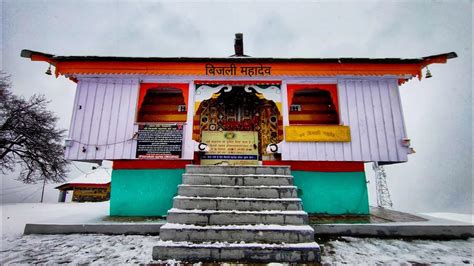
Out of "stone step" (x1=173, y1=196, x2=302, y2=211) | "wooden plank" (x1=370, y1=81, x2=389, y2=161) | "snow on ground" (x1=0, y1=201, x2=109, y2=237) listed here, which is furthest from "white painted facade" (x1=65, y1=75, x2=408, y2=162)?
"stone step" (x1=173, y1=196, x2=302, y2=211)

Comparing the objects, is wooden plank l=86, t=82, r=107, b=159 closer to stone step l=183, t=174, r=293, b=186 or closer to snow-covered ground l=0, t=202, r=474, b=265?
snow-covered ground l=0, t=202, r=474, b=265

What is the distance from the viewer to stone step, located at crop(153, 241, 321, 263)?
3.36 m

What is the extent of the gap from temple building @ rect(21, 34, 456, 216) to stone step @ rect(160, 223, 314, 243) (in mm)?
3199

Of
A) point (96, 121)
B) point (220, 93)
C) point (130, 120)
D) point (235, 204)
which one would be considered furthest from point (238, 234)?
point (96, 121)

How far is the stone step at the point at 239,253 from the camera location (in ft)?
11.0

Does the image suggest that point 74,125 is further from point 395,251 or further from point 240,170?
point 395,251

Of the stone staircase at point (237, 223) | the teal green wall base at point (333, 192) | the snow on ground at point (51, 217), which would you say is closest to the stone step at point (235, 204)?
the stone staircase at point (237, 223)

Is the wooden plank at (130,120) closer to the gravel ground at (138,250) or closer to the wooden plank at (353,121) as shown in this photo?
the gravel ground at (138,250)

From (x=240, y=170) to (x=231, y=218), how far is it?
1632 millimetres

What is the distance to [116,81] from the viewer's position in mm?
7227

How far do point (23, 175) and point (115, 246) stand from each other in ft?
51.6

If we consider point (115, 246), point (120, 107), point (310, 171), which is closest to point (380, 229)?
point (310, 171)

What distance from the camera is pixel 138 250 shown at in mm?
3941

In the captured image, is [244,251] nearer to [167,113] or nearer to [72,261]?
[72,261]
